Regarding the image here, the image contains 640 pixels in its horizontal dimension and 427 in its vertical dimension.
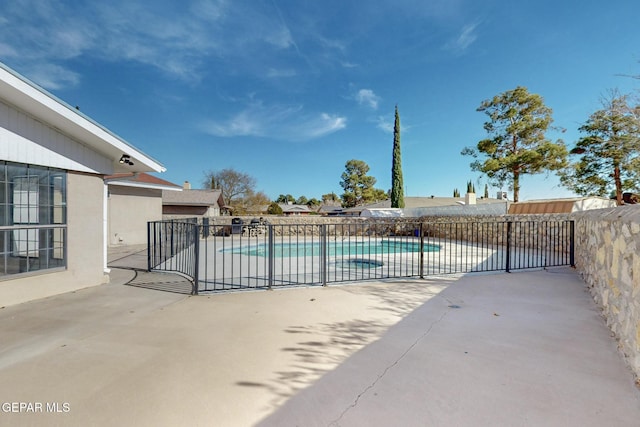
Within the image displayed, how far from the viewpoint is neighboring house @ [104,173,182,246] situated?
38.1 feet

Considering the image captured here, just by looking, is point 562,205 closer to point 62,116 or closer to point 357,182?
Answer: point 62,116

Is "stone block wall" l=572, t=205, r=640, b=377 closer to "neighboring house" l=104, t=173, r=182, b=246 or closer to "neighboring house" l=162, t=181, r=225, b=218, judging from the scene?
"neighboring house" l=104, t=173, r=182, b=246

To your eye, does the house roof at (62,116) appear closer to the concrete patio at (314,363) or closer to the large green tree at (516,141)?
the concrete patio at (314,363)

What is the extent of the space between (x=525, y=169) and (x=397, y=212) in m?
8.85

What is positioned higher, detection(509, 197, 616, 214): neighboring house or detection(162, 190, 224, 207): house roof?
detection(162, 190, 224, 207): house roof

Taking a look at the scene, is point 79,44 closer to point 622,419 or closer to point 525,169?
point 622,419

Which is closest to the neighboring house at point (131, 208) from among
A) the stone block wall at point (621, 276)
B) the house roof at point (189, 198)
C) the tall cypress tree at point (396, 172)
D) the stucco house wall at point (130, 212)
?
the stucco house wall at point (130, 212)

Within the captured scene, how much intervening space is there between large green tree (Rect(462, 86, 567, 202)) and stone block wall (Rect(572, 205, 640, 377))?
15132mm

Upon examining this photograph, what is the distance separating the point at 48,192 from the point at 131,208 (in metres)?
8.66

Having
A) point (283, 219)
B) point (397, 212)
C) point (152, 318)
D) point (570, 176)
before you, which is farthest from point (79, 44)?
point (570, 176)

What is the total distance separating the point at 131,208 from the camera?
12.4 meters


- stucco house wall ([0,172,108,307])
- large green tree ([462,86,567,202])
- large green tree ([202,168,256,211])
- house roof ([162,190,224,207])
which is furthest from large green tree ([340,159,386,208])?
stucco house wall ([0,172,108,307])

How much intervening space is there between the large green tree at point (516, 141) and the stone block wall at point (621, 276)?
15.1 meters

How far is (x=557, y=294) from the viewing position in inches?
187
